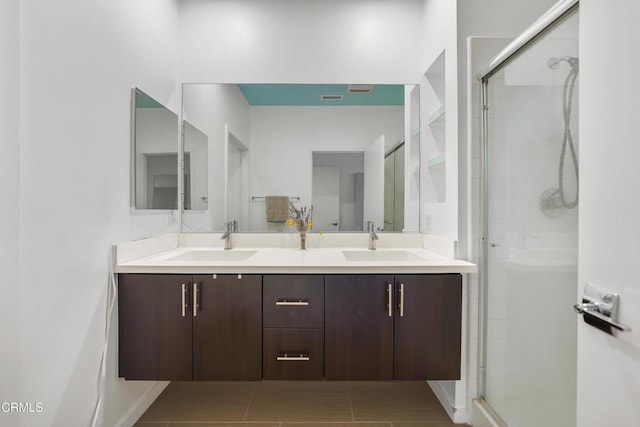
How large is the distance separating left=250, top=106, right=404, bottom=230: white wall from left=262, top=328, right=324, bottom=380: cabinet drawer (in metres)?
0.90

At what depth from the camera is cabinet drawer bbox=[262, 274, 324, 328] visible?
66.8 inches

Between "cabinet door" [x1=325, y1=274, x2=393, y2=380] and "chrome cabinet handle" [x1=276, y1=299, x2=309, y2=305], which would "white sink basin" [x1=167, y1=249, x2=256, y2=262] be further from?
"cabinet door" [x1=325, y1=274, x2=393, y2=380]

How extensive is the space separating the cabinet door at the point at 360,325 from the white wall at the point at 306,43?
4.62ft

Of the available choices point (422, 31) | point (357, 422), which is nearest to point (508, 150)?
point (422, 31)

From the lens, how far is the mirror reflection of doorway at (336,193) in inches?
94.8

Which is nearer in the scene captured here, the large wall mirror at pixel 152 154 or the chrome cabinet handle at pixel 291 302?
the chrome cabinet handle at pixel 291 302

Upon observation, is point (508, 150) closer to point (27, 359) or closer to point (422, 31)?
point (422, 31)

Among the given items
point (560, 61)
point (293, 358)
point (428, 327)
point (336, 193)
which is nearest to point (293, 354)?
point (293, 358)

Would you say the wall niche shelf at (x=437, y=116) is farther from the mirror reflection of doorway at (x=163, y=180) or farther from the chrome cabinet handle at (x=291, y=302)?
the mirror reflection of doorway at (x=163, y=180)

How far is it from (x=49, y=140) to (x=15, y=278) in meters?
0.47

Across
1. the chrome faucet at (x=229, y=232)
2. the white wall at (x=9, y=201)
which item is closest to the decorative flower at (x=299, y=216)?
the chrome faucet at (x=229, y=232)

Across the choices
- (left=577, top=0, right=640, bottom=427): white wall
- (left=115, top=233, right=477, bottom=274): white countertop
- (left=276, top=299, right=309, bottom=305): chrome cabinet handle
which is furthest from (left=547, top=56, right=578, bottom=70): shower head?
(left=276, top=299, right=309, bottom=305): chrome cabinet handle

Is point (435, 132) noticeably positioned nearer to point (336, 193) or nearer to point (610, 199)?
point (336, 193)

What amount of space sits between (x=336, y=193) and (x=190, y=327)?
123 centimetres
